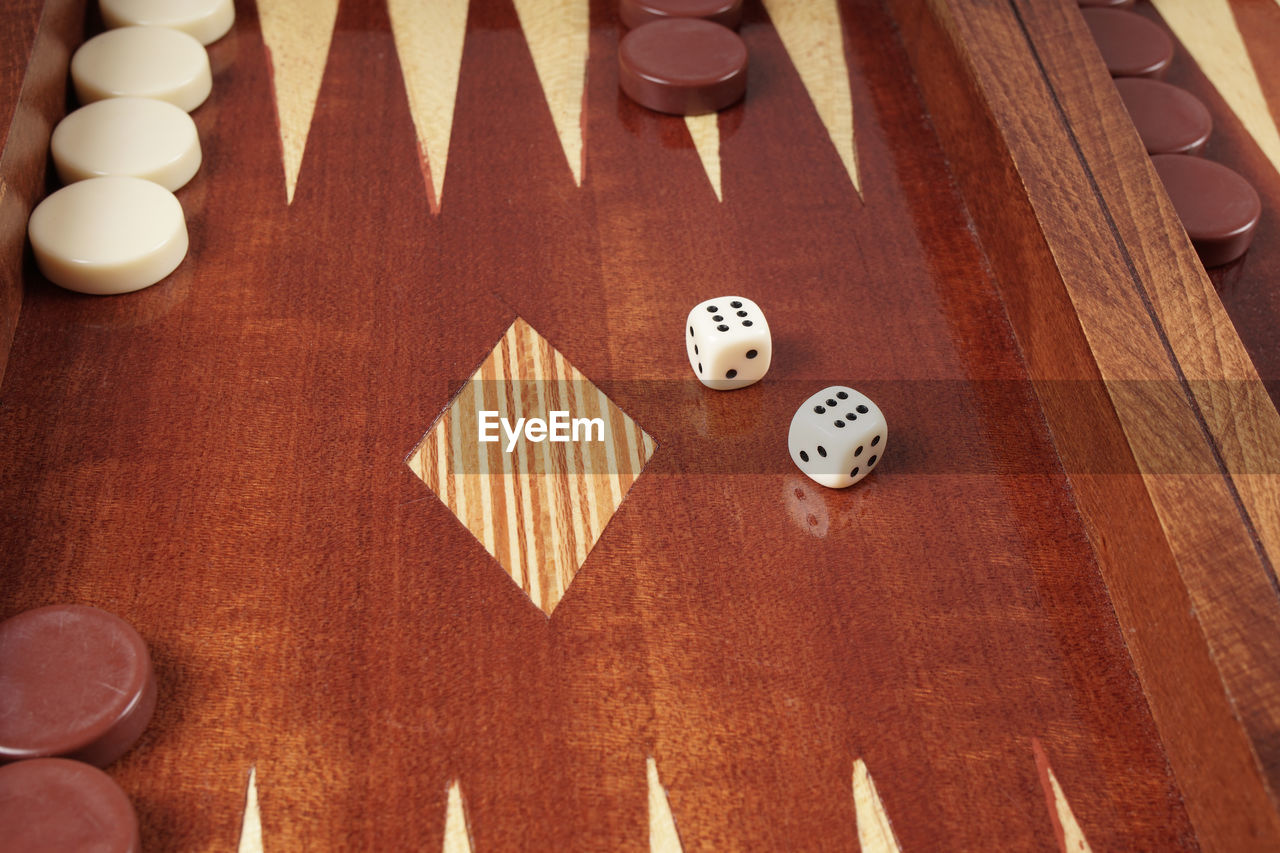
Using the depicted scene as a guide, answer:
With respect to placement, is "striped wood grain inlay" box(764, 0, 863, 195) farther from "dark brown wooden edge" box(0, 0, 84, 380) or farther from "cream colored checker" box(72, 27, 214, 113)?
"dark brown wooden edge" box(0, 0, 84, 380)

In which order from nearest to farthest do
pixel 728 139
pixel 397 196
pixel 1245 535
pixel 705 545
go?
pixel 1245 535, pixel 705 545, pixel 397 196, pixel 728 139

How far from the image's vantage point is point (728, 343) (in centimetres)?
143

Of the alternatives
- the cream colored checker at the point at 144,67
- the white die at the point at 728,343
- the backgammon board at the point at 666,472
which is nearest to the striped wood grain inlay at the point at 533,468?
the backgammon board at the point at 666,472

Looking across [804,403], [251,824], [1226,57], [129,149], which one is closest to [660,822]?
[251,824]

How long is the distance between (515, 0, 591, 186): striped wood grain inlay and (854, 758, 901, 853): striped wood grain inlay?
3.23 ft

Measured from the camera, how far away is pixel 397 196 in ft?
5.75

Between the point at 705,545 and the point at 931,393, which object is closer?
the point at 705,545

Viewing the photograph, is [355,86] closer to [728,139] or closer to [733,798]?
[728,139]

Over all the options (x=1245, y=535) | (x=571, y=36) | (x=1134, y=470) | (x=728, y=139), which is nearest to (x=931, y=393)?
(x=1134, y=470)

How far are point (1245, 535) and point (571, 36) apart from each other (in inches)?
54.8

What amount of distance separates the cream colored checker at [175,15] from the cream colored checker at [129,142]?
0.79 ft

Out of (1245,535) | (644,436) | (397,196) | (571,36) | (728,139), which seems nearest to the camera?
(1245,535)

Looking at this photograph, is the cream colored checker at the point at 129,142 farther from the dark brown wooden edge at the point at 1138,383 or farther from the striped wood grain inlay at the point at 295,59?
the dark brown wooden edge at the point at 1138,383

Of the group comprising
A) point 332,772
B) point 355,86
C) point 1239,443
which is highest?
point 1239,443
